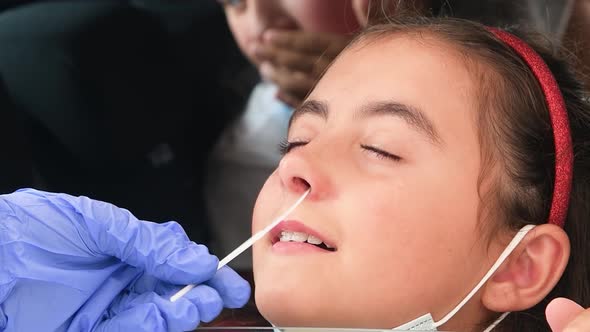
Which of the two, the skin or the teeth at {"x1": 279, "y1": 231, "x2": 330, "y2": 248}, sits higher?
the teeth at {"x1": 279, "y1": 231, "x2": 330, "y2": 248}

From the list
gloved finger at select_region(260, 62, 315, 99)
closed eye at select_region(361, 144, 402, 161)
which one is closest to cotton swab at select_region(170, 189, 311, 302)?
closed eye at select_region(361, 144, 402, 161)

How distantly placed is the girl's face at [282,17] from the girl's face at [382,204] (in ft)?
1.83

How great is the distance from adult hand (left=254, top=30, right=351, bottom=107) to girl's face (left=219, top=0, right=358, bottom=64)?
2cm

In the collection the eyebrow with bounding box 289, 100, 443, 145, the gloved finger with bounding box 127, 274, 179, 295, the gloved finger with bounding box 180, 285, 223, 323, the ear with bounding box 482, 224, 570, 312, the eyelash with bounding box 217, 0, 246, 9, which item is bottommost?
the ear with bounding box 482, 224, 570, 312

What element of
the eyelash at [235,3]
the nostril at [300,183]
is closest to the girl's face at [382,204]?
the nostril at [300,183]

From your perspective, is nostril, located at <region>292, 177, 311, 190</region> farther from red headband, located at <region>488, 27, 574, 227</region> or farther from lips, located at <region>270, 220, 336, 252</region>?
red headband, located at <region>488, 27, 574, 227</region>

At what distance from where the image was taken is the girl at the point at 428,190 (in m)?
1.09

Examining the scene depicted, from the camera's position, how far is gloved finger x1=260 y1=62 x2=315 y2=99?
196 cm

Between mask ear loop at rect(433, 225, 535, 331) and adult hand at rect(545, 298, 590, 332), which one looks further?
mask ear loop at rect(433, 225, 535, 331)

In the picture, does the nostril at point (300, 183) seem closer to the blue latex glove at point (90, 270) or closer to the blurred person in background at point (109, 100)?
the blue latex glove at point (90, 270)

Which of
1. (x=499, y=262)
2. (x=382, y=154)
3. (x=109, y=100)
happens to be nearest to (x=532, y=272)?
(x=499, y=262)

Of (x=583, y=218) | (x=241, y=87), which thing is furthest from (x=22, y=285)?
(x=241, y=87)

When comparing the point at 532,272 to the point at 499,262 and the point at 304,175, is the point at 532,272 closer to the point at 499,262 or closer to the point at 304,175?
the point at 499,262

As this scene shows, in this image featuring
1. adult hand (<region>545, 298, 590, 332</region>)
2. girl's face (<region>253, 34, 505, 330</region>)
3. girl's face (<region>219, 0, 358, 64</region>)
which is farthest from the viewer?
girl's face (<region>219, 0, 358, 64</region>)
